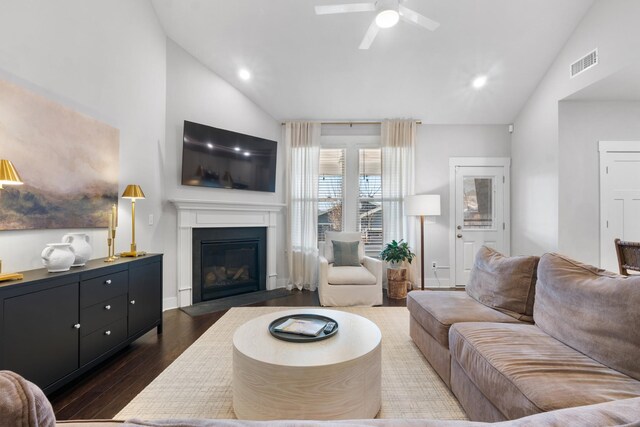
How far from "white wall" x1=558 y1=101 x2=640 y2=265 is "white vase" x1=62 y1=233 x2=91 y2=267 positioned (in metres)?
5.02

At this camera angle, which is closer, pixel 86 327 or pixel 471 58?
pixel 86 327

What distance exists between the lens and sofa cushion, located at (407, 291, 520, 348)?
79.5 inches

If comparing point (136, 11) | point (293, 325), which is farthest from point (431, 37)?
point (293, 325)

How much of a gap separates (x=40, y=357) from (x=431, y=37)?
4574 millimetres

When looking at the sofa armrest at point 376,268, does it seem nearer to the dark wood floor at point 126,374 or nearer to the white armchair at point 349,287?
the white armchair at point 349,287

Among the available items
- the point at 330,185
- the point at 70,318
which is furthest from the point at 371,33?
the point at 70,318

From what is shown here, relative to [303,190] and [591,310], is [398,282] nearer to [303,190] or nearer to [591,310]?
[303,190]

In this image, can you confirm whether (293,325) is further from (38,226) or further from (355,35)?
(355,35)

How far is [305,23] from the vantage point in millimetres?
3371

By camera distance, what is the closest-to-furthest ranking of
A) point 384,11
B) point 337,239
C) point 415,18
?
point 384,11
point 415,18
point 337,239

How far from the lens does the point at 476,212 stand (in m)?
4.73

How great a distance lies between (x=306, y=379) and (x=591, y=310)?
1506 millimetres

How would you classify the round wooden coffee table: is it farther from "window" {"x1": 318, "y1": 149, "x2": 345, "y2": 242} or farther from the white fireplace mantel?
"window" {"x1": 318, "y1": 149, "x2": 345, "y2": 242}

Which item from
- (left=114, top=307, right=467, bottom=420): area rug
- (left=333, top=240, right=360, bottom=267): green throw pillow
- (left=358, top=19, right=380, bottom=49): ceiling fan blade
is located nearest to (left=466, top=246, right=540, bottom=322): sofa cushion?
(left=114, top=307, right=467, bottom=420): area rug
